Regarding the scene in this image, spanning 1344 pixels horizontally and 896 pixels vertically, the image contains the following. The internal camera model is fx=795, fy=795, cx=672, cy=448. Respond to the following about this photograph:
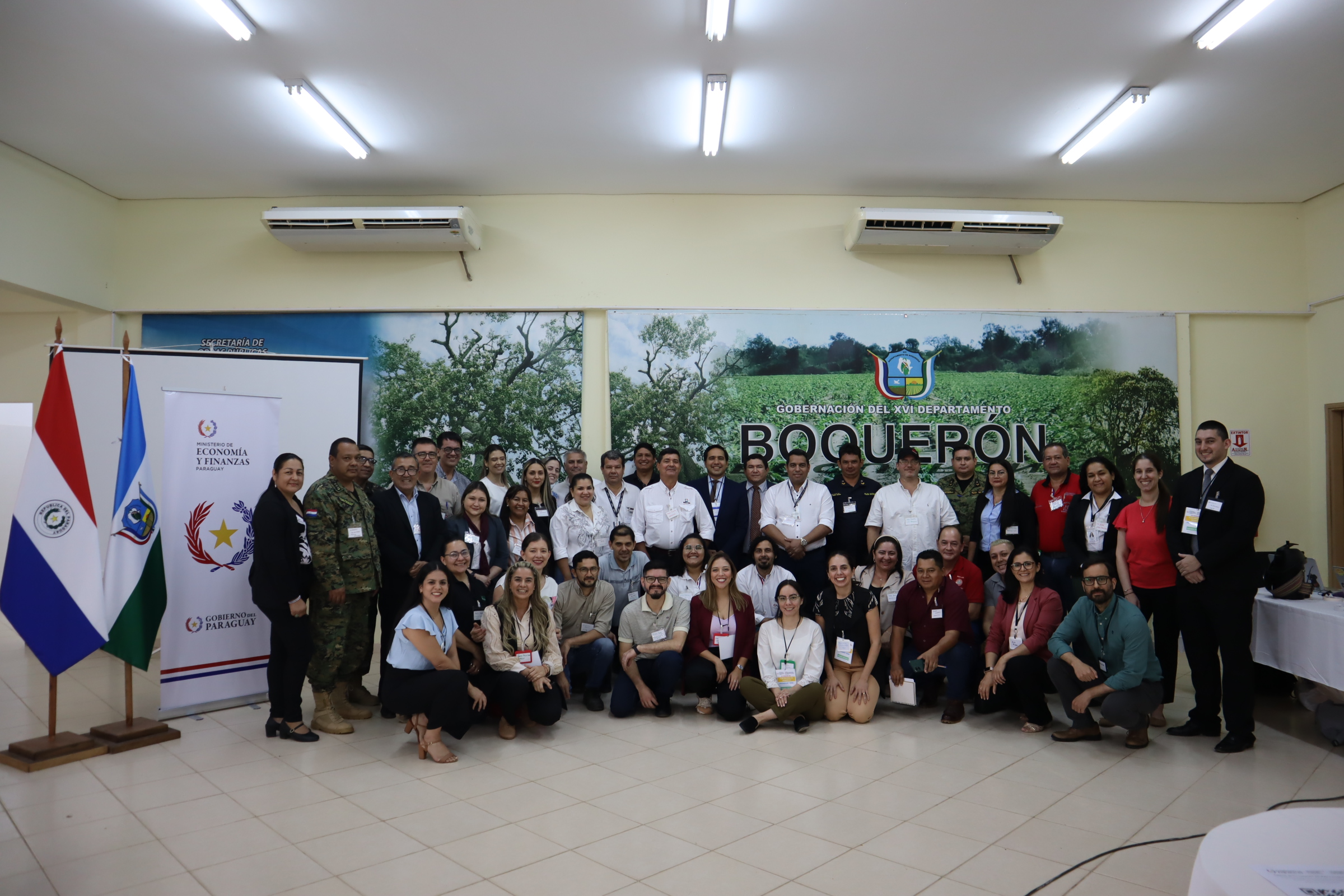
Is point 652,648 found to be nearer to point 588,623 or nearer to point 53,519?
point 588,623

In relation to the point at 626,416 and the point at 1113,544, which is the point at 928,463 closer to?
the point at 1113,544

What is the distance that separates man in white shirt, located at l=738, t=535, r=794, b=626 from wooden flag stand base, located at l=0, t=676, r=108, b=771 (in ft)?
11.9

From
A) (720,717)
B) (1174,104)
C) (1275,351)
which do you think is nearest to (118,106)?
(720,717)

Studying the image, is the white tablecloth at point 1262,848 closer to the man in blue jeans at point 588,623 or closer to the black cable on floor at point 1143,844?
the black cable on floor at point 1143,844

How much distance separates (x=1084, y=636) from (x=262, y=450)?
4.92 meters

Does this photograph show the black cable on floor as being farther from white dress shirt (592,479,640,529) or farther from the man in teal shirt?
white dress shirt (592,479,640,529)

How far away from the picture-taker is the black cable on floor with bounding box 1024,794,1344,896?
2.66m

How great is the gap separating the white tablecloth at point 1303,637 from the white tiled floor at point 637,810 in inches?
15.8

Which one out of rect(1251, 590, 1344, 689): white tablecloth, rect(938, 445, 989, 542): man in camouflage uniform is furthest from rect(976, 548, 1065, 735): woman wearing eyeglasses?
rect(1251, 590, 1344, 689): white tablecloth

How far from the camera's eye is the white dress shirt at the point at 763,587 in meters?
5.08

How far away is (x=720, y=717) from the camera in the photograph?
471 centimetres

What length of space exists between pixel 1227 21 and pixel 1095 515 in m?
2.82

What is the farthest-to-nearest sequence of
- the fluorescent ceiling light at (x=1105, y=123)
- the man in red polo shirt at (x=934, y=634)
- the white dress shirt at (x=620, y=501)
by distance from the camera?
the white dress shirt at (x=620, y=501), the fluorescent ceiling light at (x=1105, y=123), the man in red polo shirt at (x=934, y=634)

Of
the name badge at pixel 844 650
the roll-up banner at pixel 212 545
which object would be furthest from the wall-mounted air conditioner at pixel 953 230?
the roll-up banner at pixel 212 545
